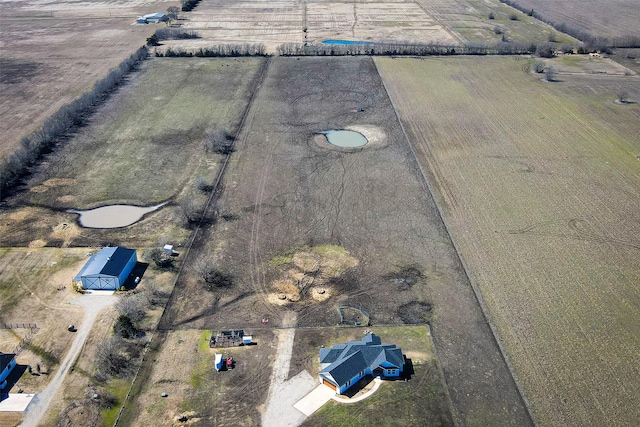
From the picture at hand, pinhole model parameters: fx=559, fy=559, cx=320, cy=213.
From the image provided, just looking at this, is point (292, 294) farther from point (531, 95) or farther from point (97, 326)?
point (531, 95)

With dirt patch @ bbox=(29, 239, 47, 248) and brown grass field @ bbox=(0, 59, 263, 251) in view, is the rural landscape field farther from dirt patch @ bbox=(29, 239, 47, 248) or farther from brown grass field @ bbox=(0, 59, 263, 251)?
brown grass field @ bbox=(0, 59, 263, 251)

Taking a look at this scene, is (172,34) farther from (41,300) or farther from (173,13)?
(41,300)

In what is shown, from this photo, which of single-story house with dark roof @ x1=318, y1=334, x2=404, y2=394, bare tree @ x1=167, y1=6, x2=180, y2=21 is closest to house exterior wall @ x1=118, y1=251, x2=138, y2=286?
single-story house with dark roof @ x1=318, y1=334, x2=404, y2=394

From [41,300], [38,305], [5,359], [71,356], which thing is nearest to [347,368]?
[71,356]

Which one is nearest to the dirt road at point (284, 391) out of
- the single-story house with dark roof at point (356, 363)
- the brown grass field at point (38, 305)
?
the single-story house with dark roof at point (356, 363)

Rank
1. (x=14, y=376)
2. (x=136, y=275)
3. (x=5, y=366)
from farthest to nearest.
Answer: (x=136, y=275)
(x=14, y=376)
(x=5, y=366)

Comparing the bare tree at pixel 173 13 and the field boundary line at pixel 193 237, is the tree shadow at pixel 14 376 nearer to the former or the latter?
the field boundary line at pixel 193 237
